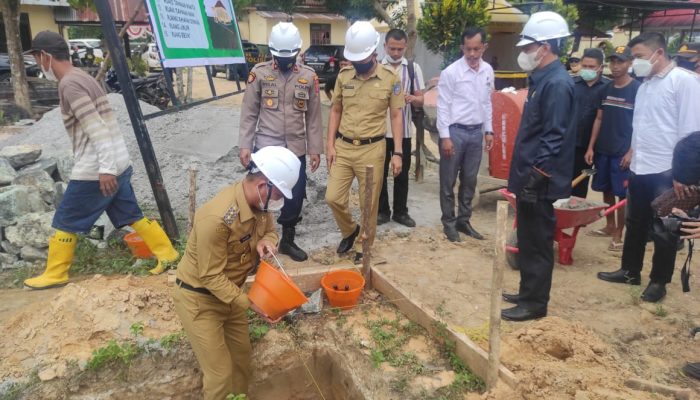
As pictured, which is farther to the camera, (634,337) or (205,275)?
(634,337)

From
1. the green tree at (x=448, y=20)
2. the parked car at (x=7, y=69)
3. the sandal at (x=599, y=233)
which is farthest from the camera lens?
the parked car at (x=7, y=69)

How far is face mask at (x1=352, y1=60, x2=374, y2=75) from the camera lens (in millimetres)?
4020

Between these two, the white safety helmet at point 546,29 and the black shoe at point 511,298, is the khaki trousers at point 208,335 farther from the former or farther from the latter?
the white safety helmet at point 546,29

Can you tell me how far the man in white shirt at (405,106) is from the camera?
15.5ft

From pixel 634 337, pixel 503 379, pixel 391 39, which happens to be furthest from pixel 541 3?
pixel 503 379

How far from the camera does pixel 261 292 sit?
2.73 m

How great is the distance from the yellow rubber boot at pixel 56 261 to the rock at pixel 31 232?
2.32ft

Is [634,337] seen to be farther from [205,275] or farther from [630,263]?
[205,275]

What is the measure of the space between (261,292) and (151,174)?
216 centimetres

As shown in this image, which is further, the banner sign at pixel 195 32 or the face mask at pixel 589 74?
the face mask at pixel 589 74

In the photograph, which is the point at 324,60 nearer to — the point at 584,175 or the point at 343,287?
the point at 584,175

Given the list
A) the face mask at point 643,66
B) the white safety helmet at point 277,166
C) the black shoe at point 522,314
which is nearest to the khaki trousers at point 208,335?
the white safety helmet at point 277,166

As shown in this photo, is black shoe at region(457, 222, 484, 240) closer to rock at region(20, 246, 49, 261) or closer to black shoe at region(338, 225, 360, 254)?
black shoe at region(338, 225, 360, 254)

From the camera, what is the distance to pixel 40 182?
532cm
